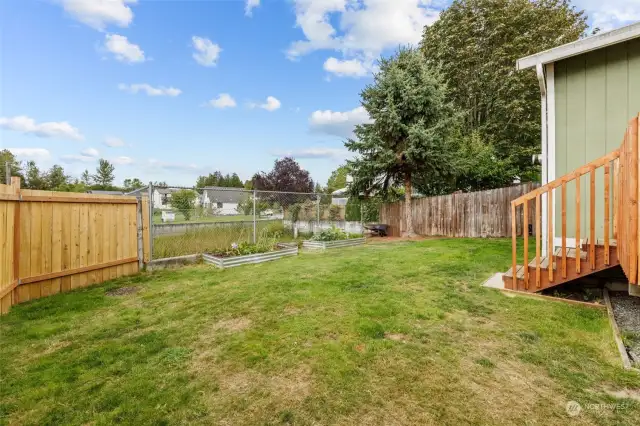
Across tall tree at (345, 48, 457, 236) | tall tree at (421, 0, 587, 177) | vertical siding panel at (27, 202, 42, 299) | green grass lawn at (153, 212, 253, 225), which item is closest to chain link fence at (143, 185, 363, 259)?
green grass lawn at (153, 212, 253, 225)

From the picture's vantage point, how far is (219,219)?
772 centimetres

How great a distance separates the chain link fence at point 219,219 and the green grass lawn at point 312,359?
7.91 feet

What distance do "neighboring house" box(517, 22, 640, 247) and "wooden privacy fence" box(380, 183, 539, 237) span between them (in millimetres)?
5300

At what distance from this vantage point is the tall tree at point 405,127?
9961 mm

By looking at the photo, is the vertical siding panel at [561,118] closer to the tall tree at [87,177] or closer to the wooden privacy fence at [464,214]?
the wooden privacy fence at [464,214]

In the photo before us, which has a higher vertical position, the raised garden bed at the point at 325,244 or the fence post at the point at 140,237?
the fence post at the point at 140,237

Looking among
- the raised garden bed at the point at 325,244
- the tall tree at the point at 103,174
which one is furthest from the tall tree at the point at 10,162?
the raised garden bed at the point at 325,244

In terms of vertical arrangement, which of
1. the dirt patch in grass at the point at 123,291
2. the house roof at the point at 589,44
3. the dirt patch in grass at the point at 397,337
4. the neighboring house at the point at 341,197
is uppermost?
the house roof at the point at 589,44

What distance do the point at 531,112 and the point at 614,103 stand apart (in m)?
13.7

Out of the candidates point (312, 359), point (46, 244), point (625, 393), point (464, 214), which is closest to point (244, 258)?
point (46, 244)

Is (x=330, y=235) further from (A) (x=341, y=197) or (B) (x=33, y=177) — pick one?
(B) (x=33, y=177)

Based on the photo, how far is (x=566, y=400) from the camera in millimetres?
1761

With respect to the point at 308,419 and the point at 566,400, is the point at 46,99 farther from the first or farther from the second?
the point at 566,400
